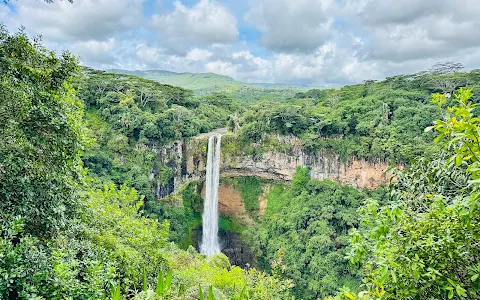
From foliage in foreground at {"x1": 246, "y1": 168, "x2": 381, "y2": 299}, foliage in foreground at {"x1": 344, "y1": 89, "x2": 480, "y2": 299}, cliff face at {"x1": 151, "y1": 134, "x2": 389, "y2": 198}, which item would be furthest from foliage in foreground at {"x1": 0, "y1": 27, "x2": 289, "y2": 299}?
cliff face at {"x1": 151, "y1": 134, "x2": 389, "y2": 198}

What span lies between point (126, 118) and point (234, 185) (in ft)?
37.4

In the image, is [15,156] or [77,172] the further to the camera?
[77,172]

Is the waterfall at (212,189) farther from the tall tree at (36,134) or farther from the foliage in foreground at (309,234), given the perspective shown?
the tall tree at (36,134)

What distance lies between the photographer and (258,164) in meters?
28.0

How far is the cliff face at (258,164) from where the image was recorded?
981 inches

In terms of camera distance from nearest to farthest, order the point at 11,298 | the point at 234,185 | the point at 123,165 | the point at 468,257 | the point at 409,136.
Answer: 1. the point at 468,257
2. the point at 11,298
3. the point at 409,136
4. the point at 123,165
5. the point at 234,185

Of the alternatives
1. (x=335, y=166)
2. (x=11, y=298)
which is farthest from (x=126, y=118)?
(x=11, y=298)

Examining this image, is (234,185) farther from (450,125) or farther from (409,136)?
(450,125)

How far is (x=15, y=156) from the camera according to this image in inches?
160

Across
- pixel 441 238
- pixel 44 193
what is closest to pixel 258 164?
pixel 44 193

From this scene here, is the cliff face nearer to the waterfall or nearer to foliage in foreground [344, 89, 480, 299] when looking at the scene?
the waterfall

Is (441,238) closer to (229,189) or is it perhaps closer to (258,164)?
(258,164)

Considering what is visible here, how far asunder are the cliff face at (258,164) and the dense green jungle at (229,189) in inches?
8.3

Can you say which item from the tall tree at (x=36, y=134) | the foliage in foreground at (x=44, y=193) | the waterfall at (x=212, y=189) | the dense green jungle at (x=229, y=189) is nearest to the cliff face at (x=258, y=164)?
the dense green jungle at (x=229, y=189)
